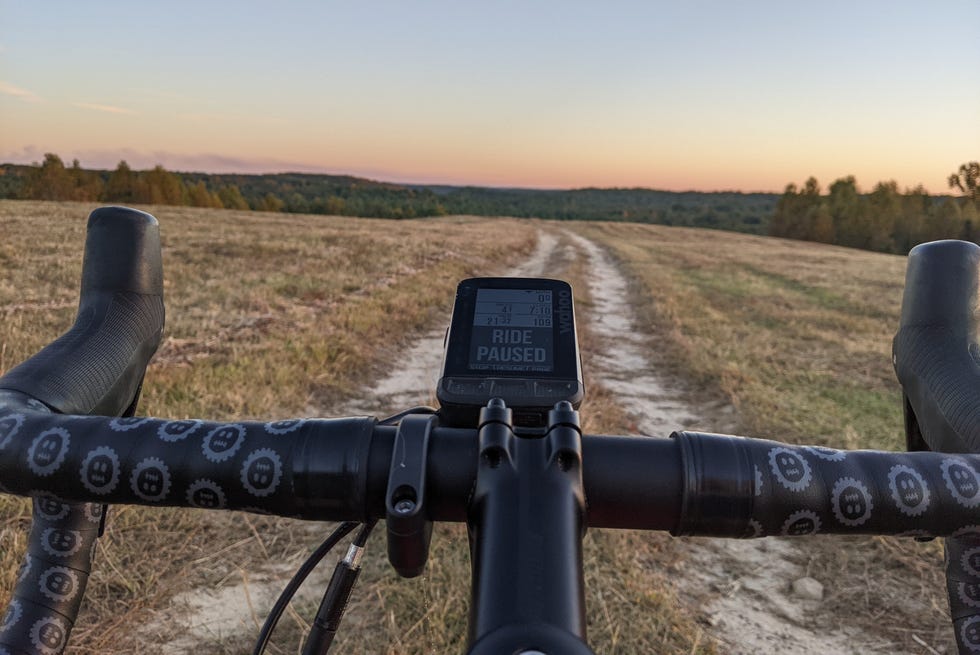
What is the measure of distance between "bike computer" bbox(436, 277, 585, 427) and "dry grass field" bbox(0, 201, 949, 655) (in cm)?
201

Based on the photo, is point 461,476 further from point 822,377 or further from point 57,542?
point 822,377

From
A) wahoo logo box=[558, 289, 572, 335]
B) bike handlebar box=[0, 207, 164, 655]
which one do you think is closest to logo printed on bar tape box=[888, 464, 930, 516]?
wahoo logo box=[558, 289, 572, 335]

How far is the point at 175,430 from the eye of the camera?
95 centimetres

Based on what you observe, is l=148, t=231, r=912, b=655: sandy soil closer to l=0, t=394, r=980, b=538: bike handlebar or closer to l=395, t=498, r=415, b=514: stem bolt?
l=0, t=394, r=980, b=538: bike handlebar

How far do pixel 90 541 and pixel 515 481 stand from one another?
3.25ft

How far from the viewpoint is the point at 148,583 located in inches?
124

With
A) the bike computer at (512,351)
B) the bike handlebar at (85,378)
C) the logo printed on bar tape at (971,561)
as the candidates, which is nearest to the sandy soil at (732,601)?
the bike handlebar at (85,378)

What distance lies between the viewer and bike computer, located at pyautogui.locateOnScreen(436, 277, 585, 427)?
1.18 meters

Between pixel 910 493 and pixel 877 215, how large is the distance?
95.4 meters

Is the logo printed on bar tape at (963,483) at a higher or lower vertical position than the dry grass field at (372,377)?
higher

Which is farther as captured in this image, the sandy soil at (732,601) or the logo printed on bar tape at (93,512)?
the sandy soil at (732,601)

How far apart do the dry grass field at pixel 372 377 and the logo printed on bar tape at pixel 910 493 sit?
2257mm

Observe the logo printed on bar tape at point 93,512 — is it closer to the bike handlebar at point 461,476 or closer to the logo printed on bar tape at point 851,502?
the bike handlebar at point 461,476

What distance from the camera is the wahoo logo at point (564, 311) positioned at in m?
1.39
